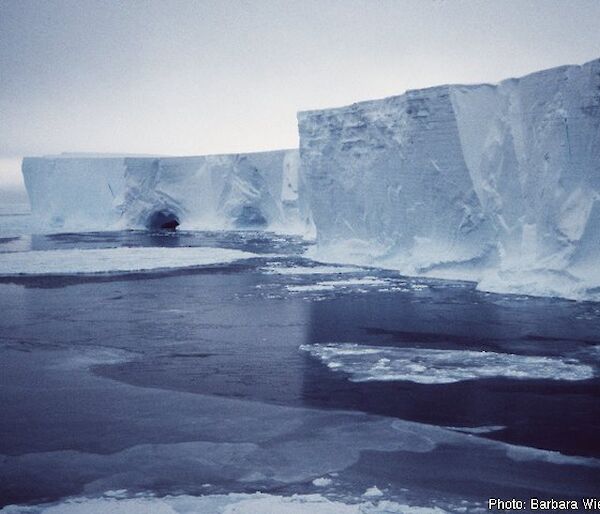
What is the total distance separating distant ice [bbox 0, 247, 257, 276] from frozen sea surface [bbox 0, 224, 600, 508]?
14.4 feet

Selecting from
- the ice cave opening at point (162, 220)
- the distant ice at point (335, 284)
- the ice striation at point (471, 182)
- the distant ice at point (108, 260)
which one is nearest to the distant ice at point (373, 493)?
the ice striation at point (471, 182)

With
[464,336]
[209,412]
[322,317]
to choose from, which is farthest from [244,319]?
[209,412]

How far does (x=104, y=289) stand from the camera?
12656mm

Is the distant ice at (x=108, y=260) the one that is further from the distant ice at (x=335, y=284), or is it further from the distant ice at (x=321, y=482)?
the distant ice at (x=321, y=482)

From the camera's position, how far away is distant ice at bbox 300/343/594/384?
244 inches

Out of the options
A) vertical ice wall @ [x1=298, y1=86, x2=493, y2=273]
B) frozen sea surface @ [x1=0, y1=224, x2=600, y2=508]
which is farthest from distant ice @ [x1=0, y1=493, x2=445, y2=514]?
vertical ice wall @ [x1=298, y1=86, x2=493, y2=273]

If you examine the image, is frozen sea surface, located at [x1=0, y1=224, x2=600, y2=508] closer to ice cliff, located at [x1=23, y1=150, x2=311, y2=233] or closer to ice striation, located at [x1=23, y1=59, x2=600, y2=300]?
ice striation, located at [x1=23, y1=59, x2=600, y2=300]

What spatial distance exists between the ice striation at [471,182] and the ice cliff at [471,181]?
0.07ft

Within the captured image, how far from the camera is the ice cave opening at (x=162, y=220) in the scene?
1275 inches

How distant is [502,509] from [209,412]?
244cm

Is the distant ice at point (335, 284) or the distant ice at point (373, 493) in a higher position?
the distant ice at point (335, 284)

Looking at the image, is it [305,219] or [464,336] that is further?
[305,219]

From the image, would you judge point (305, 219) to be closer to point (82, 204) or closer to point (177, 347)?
point (82, 204)

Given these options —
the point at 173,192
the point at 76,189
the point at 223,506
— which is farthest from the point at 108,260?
the point at 76,189
